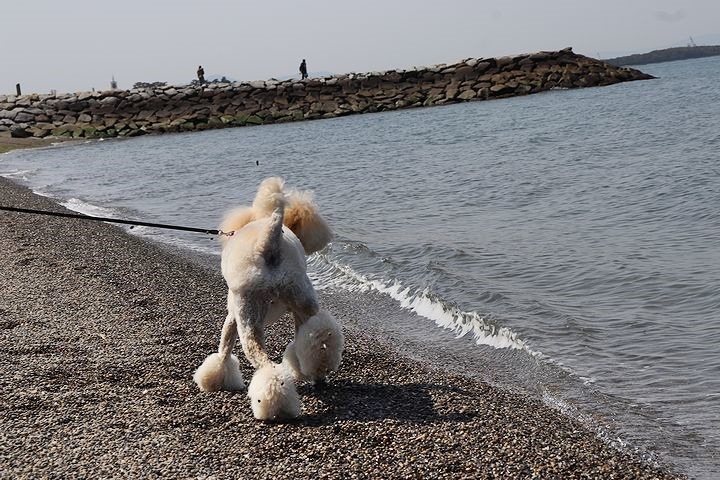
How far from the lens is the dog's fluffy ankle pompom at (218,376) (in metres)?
5.51

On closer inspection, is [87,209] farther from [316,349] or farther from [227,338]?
[316,349]

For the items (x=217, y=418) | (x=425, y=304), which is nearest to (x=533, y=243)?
(x=425, y=304)

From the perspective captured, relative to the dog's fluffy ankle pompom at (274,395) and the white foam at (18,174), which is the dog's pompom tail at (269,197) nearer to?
the dog's fluffy ankle pompom at (274,395)

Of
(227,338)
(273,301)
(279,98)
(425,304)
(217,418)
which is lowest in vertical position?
(425,304)

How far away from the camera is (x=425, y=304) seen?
8.95m

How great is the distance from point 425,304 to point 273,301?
4.03 metres

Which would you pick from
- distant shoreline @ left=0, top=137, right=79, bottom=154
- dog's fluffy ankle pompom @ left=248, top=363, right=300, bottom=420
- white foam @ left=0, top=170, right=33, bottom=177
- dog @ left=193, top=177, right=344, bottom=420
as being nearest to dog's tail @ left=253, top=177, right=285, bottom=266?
dog @ left=193, top=177, right=344, bottom=420

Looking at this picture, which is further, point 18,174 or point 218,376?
point 18,174

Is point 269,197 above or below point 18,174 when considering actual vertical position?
above

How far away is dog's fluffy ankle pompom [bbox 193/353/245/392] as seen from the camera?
551 centimetres

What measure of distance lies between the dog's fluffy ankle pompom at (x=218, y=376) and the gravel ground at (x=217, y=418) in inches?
3.4

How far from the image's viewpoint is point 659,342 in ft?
23.4

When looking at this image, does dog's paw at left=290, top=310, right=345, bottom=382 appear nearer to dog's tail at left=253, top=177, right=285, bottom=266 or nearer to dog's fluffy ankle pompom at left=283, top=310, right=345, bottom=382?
dog's fluffy ankle pompom at left=283, top=310, right=345, bottom=382

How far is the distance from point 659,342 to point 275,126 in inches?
1563
